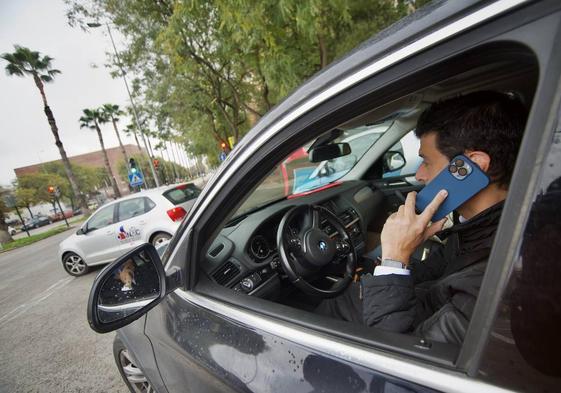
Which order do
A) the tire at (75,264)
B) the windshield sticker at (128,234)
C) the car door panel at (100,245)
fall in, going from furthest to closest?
the tire at (75,264)
the car door panel at (100,245)
the windshield sticker at (128,234)

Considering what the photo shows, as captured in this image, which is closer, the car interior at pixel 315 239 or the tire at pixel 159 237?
the car interior at pixel 315 239

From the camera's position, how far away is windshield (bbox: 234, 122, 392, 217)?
136 inches

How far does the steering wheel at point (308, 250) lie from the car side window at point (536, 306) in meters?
1.18

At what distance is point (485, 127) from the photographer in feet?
3.35

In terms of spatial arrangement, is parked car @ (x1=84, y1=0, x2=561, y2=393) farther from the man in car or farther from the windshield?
the windshield

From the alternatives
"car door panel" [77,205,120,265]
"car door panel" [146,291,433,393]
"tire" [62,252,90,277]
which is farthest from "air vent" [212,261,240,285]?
"tire" [62,252,90,277]

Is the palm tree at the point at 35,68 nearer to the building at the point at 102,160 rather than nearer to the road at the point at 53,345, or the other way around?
the road at the point at 53,345

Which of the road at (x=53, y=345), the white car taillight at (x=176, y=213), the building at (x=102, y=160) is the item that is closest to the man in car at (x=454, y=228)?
the road at (x=53, y=345)

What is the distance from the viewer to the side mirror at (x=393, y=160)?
141 inches

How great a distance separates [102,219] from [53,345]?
310 centimetres

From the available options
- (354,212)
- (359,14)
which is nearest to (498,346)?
(354,212)

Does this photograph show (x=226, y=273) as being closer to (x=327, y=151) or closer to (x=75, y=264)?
(x=327, y=151)

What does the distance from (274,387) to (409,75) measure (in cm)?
93

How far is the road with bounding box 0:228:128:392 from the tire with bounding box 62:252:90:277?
12.1 inches
